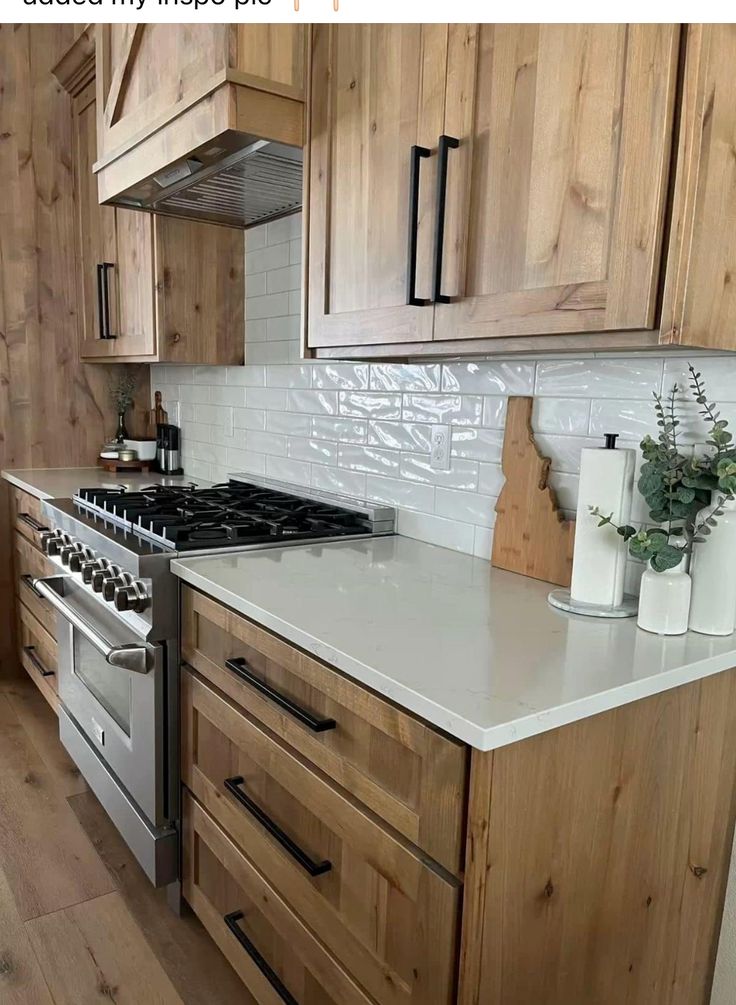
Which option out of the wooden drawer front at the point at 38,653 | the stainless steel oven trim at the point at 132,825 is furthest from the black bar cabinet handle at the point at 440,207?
the wooden drawer front at the point at 38,653

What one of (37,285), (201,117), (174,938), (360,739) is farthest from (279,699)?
(37,285)

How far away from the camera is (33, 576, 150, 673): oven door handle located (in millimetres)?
1721

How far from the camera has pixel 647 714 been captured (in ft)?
3.70

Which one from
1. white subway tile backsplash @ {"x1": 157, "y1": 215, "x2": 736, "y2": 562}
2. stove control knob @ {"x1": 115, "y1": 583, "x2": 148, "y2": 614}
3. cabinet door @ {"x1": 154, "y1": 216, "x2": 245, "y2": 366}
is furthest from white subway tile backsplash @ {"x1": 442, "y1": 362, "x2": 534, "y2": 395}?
cabinet door @ {"x1": 154, "y1": 216, "x2": 245, "y2": 366}

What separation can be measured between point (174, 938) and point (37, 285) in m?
2.61

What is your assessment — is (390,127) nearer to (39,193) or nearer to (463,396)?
(463,396)

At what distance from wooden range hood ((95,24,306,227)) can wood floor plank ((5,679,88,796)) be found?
74.8 inches

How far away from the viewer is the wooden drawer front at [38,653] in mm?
2744

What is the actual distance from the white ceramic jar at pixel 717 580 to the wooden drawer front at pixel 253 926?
2.72 feet

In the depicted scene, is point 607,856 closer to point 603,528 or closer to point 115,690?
point 603,528

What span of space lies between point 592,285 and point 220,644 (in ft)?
3.22

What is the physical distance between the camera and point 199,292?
107 inches

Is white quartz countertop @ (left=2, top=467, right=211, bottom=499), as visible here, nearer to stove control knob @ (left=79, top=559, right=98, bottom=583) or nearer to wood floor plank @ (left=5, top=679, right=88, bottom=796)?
stove control knob @ (left=79, top=559, right=98, bottom=583)

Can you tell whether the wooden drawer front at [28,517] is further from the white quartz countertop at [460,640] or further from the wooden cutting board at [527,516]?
the wooden cutting board at [527,516]
